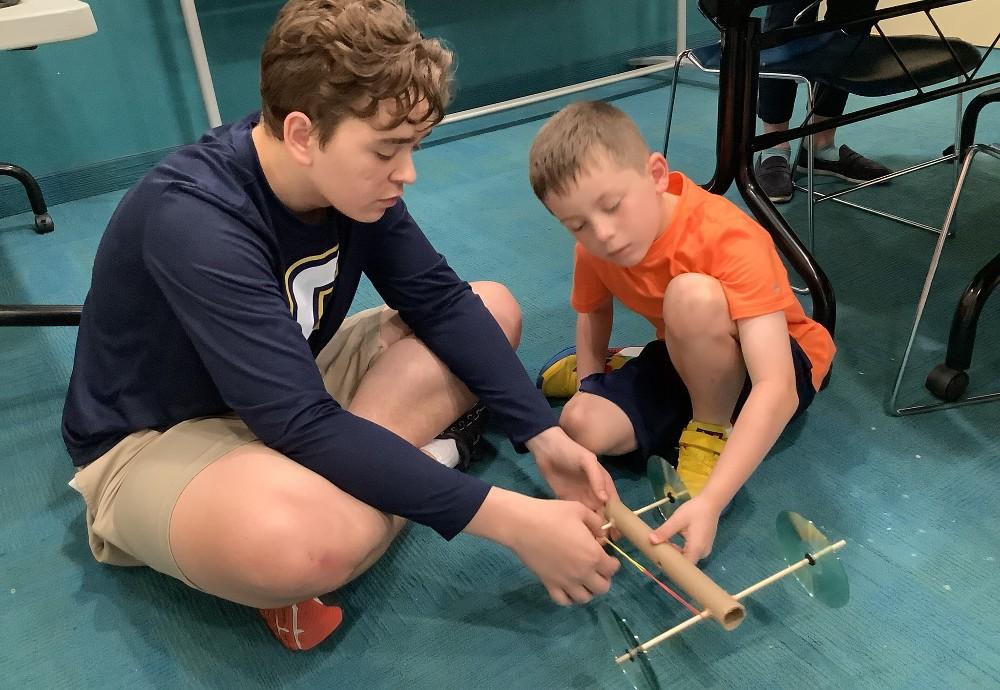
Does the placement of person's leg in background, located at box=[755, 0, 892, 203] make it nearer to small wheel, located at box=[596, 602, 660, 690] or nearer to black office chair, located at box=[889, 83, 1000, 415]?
black office chair, located at box=[889, 83, 1000, 415]

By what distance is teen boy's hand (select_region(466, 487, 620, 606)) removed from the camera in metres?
0.74

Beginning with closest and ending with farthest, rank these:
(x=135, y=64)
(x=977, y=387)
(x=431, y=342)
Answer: (x=431, y=342)
(x=977, y=387)
(x=135, y=64)

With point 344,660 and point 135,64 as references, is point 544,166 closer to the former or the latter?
point 344,660

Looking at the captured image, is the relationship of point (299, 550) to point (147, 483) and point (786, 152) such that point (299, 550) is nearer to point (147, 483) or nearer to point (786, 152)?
point (147, 483)

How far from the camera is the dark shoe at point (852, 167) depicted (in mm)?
1863

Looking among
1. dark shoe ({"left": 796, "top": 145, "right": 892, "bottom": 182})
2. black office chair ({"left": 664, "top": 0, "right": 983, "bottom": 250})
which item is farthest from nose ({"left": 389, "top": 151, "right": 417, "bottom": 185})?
dark shoe ({"left": 796, "top": 145, "right": 892, "bottom": 182})

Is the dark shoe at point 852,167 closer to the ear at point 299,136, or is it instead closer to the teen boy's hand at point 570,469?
the teen boy's hand at point 570,469

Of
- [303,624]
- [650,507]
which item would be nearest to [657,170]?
[650,507]

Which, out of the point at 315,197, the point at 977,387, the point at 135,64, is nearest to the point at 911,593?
the point at 977,387

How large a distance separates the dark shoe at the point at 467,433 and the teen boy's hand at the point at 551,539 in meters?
0.29

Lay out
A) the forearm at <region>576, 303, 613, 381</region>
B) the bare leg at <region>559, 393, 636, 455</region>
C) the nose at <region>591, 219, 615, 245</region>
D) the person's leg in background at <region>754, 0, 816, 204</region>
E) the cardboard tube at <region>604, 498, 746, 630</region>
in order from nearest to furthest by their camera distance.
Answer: the cardboard tube at <region>604, 498, 746, 630</region> → the nose at <region>591, 219, 615, 245</region> → the bare leg at <region>559, 393, 636, 455</region> → the forearm at <region>576, 303, 613, 381</region> → the person's leg in background at <region>754, 0, 816, 204</region>

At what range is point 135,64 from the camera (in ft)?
7.22

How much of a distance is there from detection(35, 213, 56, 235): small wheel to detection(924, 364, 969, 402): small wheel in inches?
76.0

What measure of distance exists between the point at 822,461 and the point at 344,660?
2.02 ft
